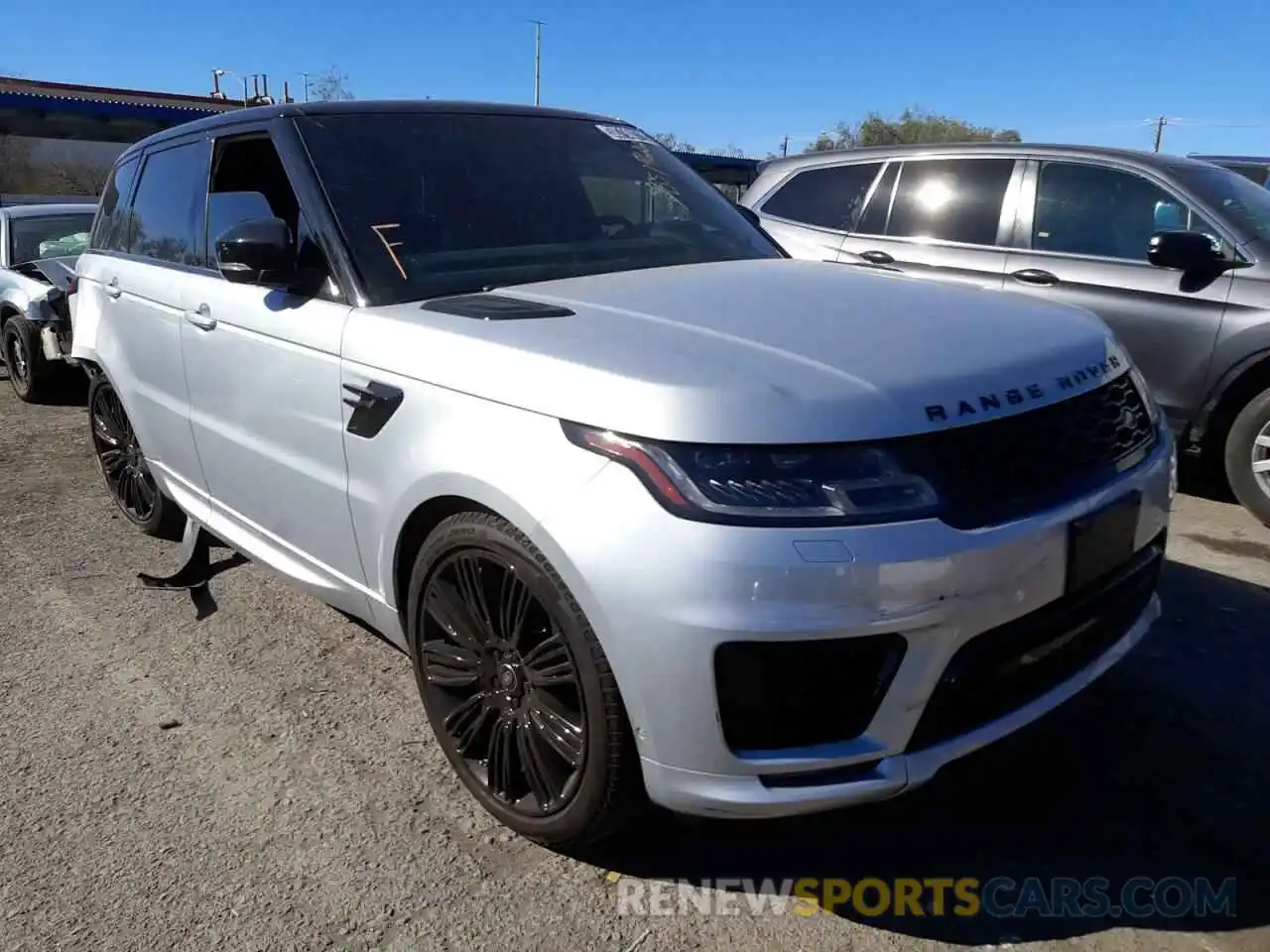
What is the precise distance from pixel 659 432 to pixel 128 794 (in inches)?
74.9

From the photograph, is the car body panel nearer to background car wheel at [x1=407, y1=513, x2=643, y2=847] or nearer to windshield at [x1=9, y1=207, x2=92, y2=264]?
windshield at [x1=9, y1=207, x2=92, y2=264]

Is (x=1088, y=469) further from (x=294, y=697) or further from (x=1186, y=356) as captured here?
(x=1186, y=356)

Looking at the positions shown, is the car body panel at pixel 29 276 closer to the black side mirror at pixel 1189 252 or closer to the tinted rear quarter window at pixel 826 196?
the tinted rear quarter window at pixel 826 196

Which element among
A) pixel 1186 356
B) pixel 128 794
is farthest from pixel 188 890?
pixel 1186 356

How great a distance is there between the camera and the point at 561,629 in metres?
2.14

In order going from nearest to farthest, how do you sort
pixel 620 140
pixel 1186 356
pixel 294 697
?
pixel 294 697 < pixel 620 140 < pixel 1186 356

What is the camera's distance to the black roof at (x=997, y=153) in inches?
214

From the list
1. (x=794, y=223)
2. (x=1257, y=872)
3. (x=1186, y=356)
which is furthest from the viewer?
(x=794, y=223)

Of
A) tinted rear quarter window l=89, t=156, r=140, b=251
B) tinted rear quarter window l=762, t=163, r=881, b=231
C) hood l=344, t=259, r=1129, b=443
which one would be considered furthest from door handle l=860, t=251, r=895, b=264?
tinted rear quarter window l=89, t=156, r=140, b=251

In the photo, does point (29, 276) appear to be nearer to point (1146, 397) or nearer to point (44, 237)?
point (44, 237)

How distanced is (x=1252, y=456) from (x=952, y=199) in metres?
2.21

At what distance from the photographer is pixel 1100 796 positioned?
2637 mm

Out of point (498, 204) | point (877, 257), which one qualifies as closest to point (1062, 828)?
point (498, 204)

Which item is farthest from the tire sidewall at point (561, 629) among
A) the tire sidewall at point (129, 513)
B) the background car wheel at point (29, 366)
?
the background car wheel at point (29, 366)
